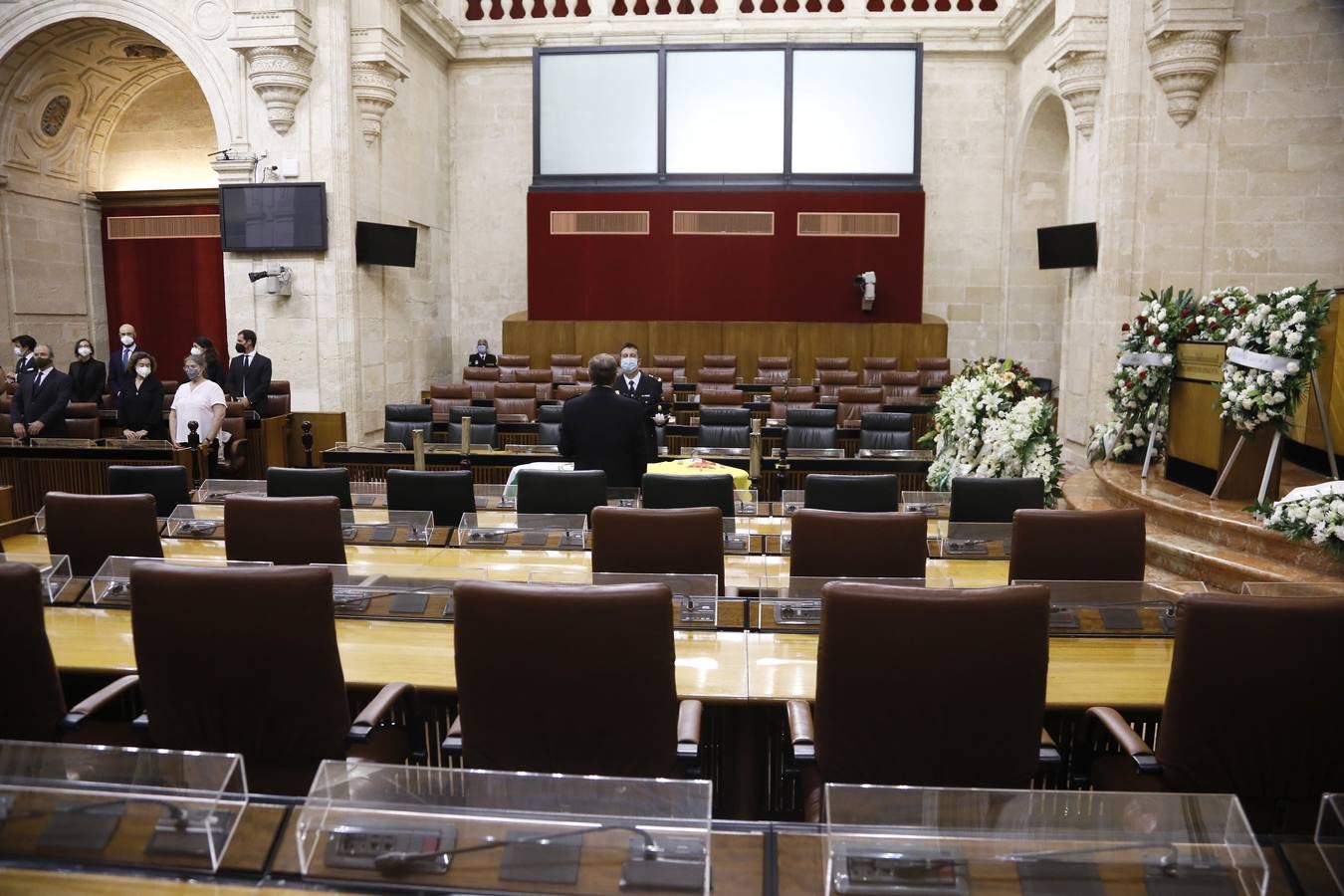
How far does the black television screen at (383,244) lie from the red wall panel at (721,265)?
296 centimetres

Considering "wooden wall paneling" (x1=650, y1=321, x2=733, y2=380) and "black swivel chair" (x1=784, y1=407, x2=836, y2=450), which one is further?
"wooden wall paneling" (x1=650, y1=321, x2=733, y2=380)

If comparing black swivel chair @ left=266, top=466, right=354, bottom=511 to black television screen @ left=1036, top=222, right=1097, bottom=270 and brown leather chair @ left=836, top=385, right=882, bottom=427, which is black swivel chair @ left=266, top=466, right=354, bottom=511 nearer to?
brown leather chair @ left=836, top=385, right=882, bottom=427

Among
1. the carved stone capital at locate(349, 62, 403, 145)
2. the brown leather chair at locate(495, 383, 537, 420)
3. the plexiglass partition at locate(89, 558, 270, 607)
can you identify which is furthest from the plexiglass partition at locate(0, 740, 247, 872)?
the carved stone capital at locate(349, 62, 403, 145)

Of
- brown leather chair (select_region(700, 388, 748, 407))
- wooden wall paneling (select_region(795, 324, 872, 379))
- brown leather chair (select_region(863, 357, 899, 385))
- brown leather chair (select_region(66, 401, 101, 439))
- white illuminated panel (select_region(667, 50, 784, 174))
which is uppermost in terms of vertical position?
white illuminated panel (select_region(667, 50, 784, 174))

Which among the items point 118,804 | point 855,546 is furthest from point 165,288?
point 118,804

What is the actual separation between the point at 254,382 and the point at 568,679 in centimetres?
831

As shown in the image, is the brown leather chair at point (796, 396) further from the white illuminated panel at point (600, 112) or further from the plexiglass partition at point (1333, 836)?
the plexiglass partition at point (1333, 836)

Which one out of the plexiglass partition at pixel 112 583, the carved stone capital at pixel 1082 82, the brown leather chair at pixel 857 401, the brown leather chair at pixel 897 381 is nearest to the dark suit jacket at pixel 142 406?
the plexiglass partition at pixel 112 583

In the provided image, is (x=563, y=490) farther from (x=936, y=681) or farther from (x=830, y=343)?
(x=830, y=343)

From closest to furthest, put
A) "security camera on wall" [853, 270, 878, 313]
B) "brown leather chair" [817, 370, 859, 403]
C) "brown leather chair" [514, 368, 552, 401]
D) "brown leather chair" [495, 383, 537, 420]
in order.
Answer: "brown leather chair" [495, 383, 537, 420] → "brown leather chair" [514, 368, 552, 401] → "brown leather chair" [817, 370, 859, 403] → "security camera on wall" [853, 270, 878, 313]

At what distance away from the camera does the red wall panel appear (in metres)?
14.5

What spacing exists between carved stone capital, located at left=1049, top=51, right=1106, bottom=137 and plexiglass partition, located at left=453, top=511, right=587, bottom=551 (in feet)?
29.4

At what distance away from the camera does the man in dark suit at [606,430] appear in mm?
5618

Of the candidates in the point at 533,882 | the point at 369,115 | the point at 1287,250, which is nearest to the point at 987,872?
the point at 533,882
